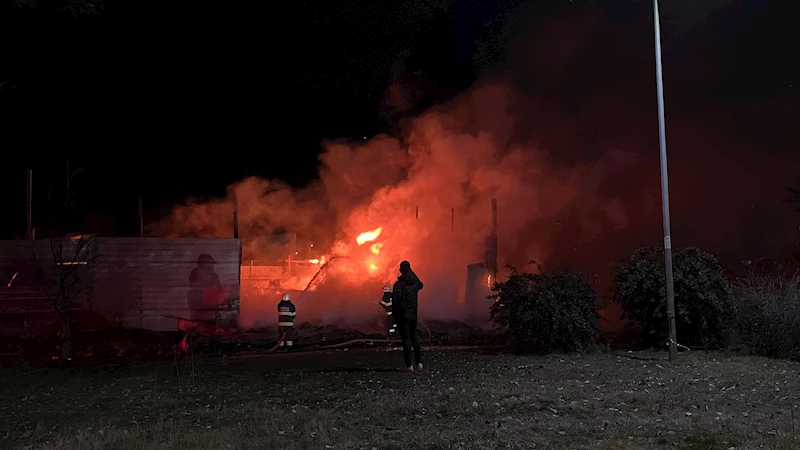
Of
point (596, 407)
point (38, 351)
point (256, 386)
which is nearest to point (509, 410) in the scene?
point (596, 407)

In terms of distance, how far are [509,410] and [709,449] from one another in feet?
6.94

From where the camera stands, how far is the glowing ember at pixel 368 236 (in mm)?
25594

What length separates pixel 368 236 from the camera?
84.3 ft

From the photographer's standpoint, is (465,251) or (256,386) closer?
(256,386)

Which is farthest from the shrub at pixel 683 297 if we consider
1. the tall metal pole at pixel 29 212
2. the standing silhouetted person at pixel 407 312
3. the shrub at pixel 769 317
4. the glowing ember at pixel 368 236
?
the tall metal pole at pixel 29 212

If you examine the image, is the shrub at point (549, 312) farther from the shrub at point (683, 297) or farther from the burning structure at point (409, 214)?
the burning structure at point (409, 214)

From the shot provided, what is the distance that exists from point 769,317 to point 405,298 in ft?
21.2

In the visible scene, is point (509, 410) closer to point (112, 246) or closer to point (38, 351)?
point (38, 351)

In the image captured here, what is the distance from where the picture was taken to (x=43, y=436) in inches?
250

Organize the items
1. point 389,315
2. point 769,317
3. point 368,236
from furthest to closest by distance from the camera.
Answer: point 368,236 < point 389,315 < point 769,317

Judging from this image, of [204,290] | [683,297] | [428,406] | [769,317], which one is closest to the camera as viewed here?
[428,406]

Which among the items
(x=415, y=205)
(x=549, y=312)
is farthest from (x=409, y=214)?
(x=549, y=312)

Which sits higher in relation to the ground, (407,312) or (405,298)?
(405,298)

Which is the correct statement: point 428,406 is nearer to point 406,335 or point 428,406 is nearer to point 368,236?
point 406,335
